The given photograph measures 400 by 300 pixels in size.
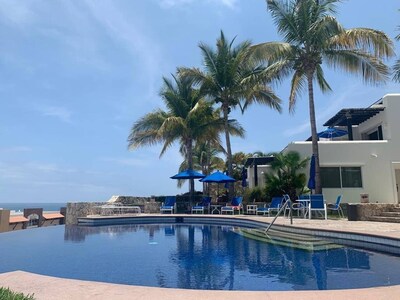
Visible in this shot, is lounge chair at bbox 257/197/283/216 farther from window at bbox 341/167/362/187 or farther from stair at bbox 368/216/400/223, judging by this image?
window at bbox 341/167/362/187

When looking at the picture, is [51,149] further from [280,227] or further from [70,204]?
[280,227]

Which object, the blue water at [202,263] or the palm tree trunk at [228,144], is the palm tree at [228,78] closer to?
the palm tree trunk at [228,144]

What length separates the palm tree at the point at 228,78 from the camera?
2016cm

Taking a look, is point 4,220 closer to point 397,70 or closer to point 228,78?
point 228,78

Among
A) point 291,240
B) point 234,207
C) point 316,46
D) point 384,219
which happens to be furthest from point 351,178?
point 291,240

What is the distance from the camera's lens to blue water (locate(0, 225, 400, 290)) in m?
5.43

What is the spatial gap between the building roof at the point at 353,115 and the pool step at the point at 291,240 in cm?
1058

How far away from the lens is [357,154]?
17766 millimetres

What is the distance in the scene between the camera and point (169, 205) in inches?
786

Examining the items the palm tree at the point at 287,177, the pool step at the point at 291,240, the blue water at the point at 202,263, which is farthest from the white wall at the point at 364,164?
the blue water at the point at 202,263

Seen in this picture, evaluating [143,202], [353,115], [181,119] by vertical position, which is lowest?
[143,202]

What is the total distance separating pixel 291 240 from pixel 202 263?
145 inches

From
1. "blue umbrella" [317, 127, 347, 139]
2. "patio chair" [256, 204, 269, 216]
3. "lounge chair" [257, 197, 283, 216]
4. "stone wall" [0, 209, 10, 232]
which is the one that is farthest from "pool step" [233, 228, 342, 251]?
"stone wall" [0, 209, 10, 232]

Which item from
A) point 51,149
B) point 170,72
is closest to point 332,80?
point 170,72
